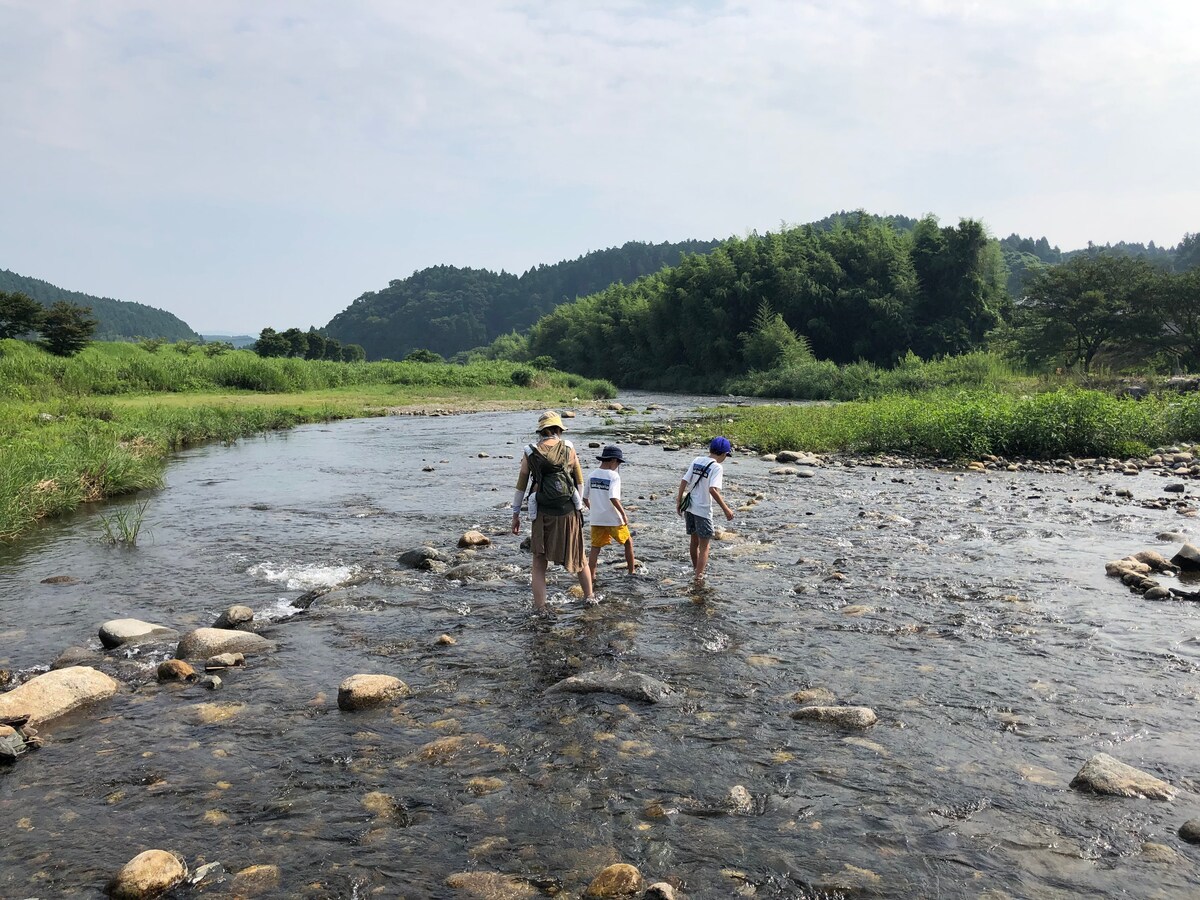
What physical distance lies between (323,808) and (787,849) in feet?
9.07

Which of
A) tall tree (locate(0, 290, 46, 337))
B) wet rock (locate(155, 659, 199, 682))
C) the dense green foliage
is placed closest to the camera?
wet rock (locate(155, 659, 199, 682))

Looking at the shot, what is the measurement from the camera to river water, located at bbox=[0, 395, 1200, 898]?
4.32m

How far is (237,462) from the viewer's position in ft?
71.3

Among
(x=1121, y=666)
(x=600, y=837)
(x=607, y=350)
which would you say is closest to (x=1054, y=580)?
(x=1121, y=666)

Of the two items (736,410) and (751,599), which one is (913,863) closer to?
(751,599)

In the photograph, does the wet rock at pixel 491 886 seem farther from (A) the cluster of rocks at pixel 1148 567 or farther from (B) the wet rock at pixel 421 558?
(A) the cluster of rocks at pixel 1148 567

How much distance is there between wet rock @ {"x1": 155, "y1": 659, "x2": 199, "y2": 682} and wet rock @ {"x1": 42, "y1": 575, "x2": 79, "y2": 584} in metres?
4.13

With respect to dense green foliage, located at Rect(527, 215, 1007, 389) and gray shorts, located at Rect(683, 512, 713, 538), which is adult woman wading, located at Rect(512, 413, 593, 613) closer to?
gray shorts, located at Rect(683, 512, 713, 538)

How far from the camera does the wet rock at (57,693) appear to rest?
19.4 ft

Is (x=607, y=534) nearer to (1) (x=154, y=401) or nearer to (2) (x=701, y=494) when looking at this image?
(2) (x=701, y=494)

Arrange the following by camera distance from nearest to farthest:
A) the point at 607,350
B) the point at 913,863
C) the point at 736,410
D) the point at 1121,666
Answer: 1. the point at 913,863
2. the point at 1121,666
3. the point at 736,410
4. the point at 607,350

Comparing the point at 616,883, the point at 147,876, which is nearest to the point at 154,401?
the point at 147,876

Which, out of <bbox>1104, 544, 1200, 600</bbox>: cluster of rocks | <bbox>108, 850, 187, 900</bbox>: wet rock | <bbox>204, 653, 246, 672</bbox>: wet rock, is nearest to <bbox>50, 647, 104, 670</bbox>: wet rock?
<bbox>204, 653, 246, 672</bbox>: wet rock

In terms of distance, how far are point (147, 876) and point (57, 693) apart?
293 cm
